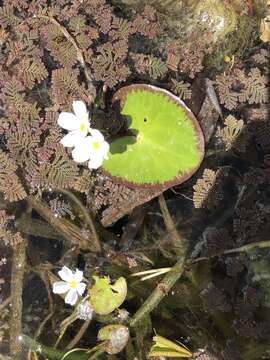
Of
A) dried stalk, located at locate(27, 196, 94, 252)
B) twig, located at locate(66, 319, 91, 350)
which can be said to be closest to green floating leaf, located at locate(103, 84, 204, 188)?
dried stalk, located at locate(27, 196, 94, 252)

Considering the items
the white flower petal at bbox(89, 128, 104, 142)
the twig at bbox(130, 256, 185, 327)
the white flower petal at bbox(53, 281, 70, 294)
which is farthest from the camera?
the twig at bbox(130, 256, 185, 327)

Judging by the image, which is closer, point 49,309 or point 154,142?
point 154,142

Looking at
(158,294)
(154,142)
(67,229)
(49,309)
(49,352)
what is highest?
(154,142)

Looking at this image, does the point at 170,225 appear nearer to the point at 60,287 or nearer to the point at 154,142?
the point at 154,142

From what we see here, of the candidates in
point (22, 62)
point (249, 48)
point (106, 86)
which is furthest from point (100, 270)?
point (249, 48)

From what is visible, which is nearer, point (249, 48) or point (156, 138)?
point (156, 138)

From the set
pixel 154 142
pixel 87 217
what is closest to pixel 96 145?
pixel 154 142

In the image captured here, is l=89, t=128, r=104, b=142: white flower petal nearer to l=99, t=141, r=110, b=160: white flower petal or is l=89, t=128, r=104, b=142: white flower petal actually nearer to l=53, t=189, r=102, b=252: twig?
l=99, t=141, r=110, b=160: white flower petal

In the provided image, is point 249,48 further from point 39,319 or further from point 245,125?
point 39,319
